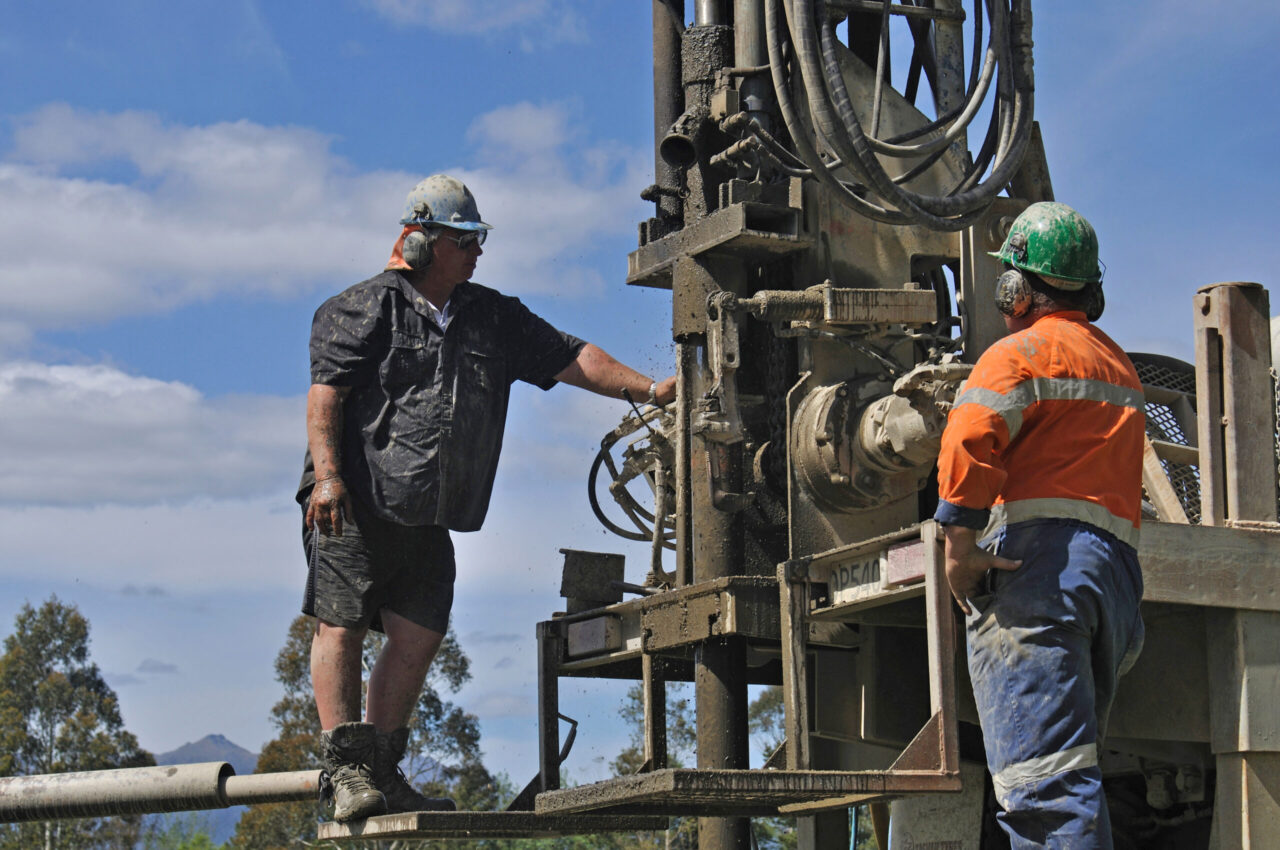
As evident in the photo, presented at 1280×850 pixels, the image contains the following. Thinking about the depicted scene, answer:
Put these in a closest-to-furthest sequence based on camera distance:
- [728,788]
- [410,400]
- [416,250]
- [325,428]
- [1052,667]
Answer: [1052,667], [728,788], [325,428], [410,400], [416,250]

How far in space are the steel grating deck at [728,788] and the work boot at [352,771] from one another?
0.64 meters

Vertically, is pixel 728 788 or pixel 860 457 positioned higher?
pixel 860 457

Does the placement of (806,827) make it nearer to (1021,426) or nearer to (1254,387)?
(1254,387)

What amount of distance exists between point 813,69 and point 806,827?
3717 millimetres

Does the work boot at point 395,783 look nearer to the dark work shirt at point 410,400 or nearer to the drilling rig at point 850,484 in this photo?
the drilling rig at point 850,484

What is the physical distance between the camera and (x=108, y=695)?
4784cm

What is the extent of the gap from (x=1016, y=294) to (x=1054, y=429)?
0.45m

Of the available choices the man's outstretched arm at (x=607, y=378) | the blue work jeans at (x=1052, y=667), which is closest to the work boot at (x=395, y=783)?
the man's outstretched arm at (x=607, y=378)

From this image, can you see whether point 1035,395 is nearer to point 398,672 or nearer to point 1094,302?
point 1094,302

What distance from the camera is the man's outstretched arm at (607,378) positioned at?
7543mm

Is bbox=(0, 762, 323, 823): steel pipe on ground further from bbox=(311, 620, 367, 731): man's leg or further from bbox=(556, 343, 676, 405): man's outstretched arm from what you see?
bbox=(556, 343, 676, 405): man's outstretched arm

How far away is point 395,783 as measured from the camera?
6.70m

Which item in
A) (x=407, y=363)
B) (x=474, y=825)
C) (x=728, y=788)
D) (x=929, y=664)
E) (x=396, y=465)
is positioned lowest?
(x=474, y=825)

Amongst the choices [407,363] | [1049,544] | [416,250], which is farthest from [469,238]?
[1049,544]
